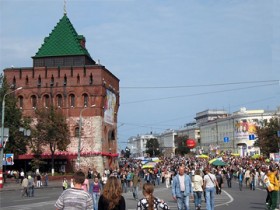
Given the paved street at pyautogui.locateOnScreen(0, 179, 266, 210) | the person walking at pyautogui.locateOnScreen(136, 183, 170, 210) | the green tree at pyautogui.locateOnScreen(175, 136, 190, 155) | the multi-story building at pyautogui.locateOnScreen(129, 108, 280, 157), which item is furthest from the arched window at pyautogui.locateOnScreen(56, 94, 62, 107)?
the green tree at pyautogui.locateOnScreen(175, 136, 190, 155)

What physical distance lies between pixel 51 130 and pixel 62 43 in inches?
861

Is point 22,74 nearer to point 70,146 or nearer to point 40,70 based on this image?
point 40,70

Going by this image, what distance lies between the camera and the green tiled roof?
7719cm

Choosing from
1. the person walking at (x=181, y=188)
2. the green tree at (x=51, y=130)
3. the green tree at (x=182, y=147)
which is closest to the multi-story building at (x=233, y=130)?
the green tree at (x=182, y=147)

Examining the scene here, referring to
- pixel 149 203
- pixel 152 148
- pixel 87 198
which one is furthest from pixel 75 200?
pixel 152 148

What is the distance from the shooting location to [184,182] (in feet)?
47.4

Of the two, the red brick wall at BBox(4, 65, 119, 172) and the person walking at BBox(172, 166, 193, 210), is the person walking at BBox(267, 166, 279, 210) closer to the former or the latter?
the person walking at BBox(172, 166, 193, 210)

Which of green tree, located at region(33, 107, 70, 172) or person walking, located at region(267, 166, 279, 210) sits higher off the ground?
green tree, located at region(33, 107, 70, 172)

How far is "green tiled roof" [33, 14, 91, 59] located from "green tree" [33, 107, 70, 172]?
16.9 metres

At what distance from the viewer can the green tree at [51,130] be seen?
61344mm

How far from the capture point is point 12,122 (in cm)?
5553

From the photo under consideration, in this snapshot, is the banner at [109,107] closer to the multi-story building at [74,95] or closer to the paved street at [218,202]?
the multi-story building at [74,95]

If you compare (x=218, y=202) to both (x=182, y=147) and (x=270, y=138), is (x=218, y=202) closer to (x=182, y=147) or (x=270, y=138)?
(x=270, y=138)

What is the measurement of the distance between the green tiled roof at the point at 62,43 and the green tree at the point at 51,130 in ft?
55.3
